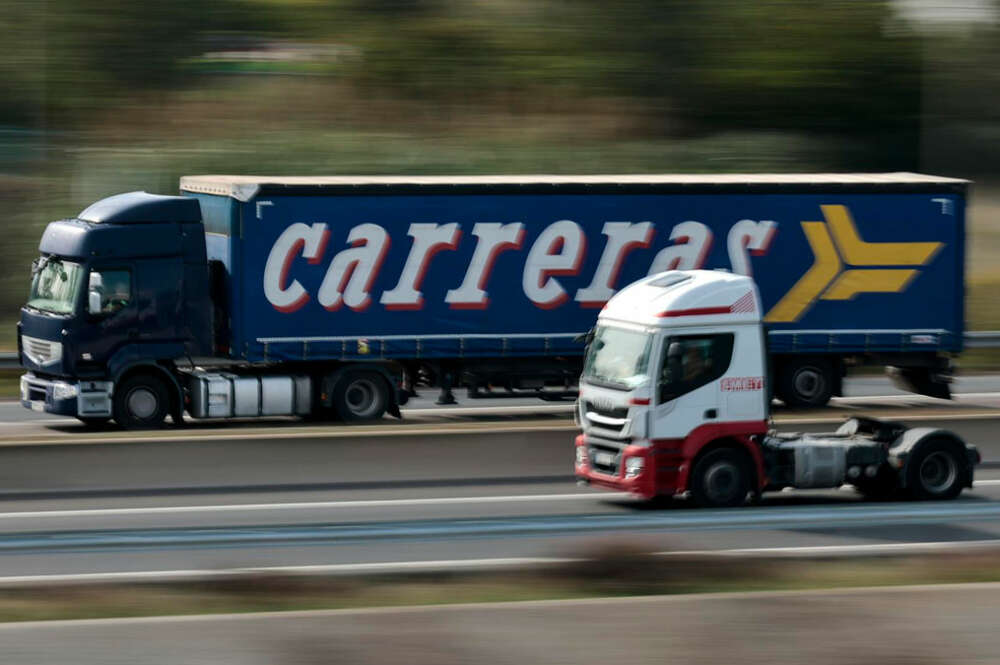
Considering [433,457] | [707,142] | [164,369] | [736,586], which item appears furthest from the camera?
[707,142]

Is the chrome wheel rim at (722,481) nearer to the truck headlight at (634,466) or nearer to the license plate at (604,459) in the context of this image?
the truck headlight at (634,466)

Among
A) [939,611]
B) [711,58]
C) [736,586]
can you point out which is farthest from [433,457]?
[711,58]

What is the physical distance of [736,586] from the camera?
377 inches

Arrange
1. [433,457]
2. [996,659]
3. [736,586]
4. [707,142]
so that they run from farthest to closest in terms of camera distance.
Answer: [707,142] < [433,457] < [736,586] < [996,659]

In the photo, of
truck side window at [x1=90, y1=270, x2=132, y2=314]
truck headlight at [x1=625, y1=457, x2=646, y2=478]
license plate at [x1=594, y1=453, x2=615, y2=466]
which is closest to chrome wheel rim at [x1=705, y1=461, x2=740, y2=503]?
truck headlight at [x1=625, y1=457, x2=646, y2=478]

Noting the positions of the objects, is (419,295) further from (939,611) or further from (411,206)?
(939,611)

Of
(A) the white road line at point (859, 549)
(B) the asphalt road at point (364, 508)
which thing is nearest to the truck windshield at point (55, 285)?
(B) the asphalt road at point (364, 508)

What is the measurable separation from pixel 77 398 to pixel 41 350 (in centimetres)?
98

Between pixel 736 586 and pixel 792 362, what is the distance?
15.4 metres

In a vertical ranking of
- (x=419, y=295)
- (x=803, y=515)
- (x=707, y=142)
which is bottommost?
(x=803, y=515)

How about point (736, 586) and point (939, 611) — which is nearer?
point (939, 611)

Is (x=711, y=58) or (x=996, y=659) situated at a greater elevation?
(x=711, y=58)

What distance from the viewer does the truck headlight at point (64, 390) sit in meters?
21.7

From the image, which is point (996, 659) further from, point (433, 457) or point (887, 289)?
point (887, 289)
